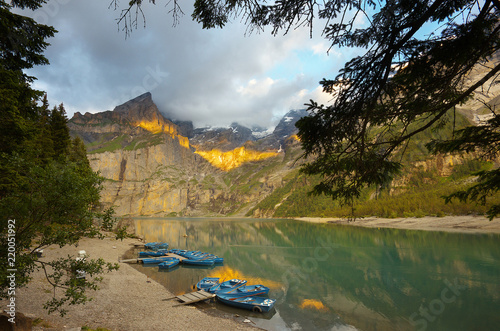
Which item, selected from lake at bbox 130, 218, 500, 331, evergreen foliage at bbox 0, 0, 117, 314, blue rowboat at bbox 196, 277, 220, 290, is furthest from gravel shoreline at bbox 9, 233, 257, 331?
evergreen foliage at bbox 0, 0, 117, 314

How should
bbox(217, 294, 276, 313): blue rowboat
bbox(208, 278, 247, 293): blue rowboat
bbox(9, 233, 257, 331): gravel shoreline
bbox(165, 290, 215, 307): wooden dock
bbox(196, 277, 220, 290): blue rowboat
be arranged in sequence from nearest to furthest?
bbox(9, 233, 257, 331): gravel shoreline → bbox(217, 294, 276, 313): blue rowboat → bbox(165, 290, 215, 307): wooden dock → bbox(208, 278, 247, 293): blue rowboat → bbox(196, 277, 220, 290): blue rowboat

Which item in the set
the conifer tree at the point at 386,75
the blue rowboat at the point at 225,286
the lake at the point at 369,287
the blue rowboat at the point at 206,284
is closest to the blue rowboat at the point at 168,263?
the lake at the point at 369,287

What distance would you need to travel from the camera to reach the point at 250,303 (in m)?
13.5

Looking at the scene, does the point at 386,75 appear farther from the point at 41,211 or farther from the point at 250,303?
the point at 250,303

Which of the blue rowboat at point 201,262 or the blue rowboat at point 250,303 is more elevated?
the blue rowboat at point 250,303

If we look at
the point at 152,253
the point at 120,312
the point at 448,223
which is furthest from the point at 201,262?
the point at 448,223

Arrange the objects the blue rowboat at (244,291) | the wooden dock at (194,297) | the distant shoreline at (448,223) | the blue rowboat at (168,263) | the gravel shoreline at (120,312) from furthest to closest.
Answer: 1. the distant shoreline at (448,223)
2. the blue rowboat at (168,263)
3. the blue rowboat at (244,291)
4. the wooden dock at (194,297)
5. the gravel shoreline at (120,312)

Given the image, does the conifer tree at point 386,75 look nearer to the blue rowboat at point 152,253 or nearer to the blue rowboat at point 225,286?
the blue rowboat at point 225,286

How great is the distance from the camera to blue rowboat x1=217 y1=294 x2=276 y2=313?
13.2 metres

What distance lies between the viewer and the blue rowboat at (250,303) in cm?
1323

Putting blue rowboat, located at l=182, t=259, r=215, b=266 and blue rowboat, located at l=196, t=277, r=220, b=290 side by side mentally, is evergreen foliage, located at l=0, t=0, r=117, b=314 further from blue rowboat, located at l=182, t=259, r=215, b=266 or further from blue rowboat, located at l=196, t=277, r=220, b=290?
blue rowboat, located at l=182, t=259, r=215, b=266

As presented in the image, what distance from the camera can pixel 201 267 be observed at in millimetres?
24156

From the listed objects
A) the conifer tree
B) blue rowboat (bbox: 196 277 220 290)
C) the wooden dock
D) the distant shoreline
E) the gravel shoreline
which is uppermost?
the conifer tree

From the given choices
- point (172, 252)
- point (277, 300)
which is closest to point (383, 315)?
point (277, 300)
